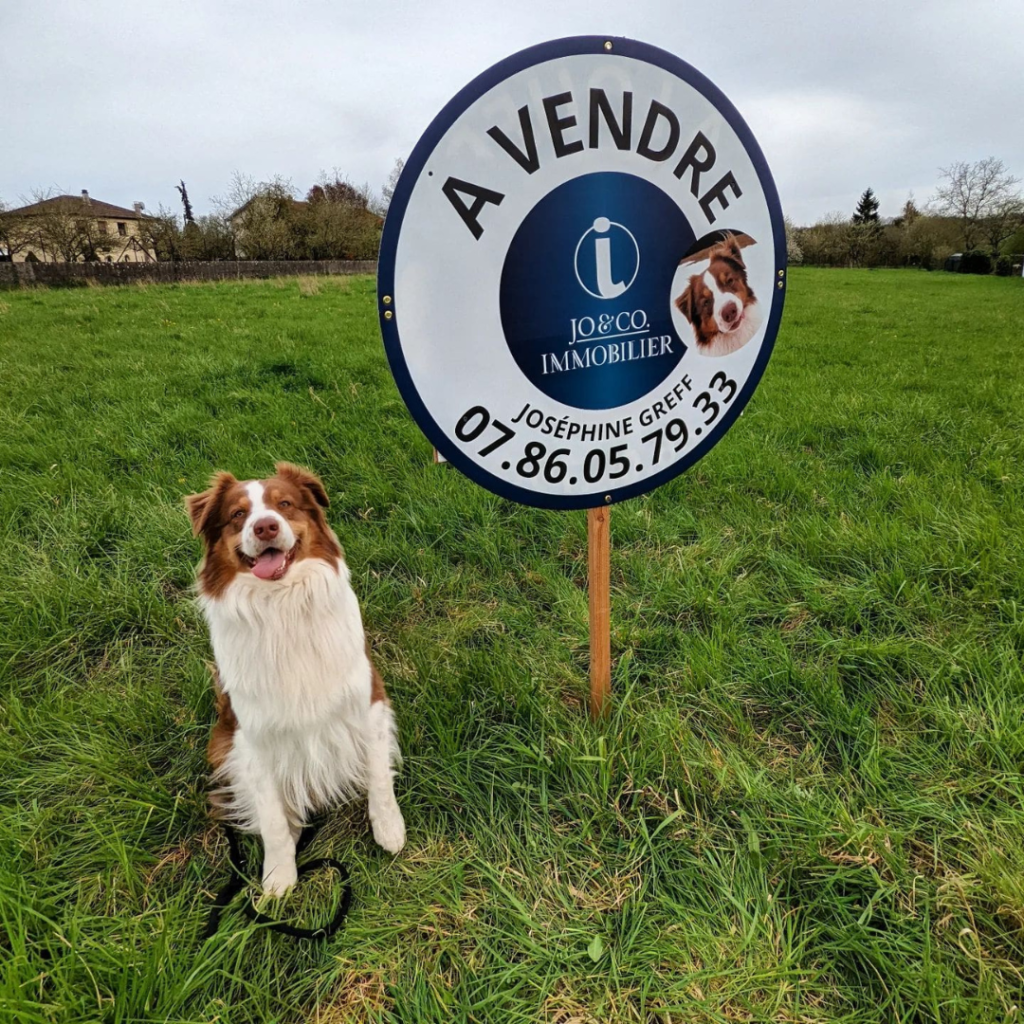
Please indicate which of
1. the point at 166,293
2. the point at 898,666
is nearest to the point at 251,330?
the point at 166,293

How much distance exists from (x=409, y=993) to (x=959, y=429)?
5037mm

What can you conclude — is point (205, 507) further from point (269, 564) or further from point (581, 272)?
point (581, 272)

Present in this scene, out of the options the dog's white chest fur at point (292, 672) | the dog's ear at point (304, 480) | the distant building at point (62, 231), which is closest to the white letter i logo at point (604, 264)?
the dog's ear at point (304, 480)

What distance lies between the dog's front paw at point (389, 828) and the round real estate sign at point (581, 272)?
1.01 meters

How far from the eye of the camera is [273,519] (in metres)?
1.57

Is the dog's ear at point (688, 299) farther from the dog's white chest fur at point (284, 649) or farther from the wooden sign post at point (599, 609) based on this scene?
the dog's white chest fur at point (284, 649)

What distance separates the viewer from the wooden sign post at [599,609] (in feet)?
6.21

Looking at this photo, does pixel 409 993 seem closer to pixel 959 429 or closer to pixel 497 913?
pixel 497 913

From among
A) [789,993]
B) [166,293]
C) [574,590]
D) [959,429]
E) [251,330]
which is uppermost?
[166,293]

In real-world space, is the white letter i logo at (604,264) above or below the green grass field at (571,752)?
above

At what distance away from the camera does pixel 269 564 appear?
1.58 metres

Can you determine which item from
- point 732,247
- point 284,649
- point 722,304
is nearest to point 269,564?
point 284,649

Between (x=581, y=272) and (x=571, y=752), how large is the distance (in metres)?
1.46

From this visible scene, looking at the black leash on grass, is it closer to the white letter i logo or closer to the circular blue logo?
the circular blue logo
